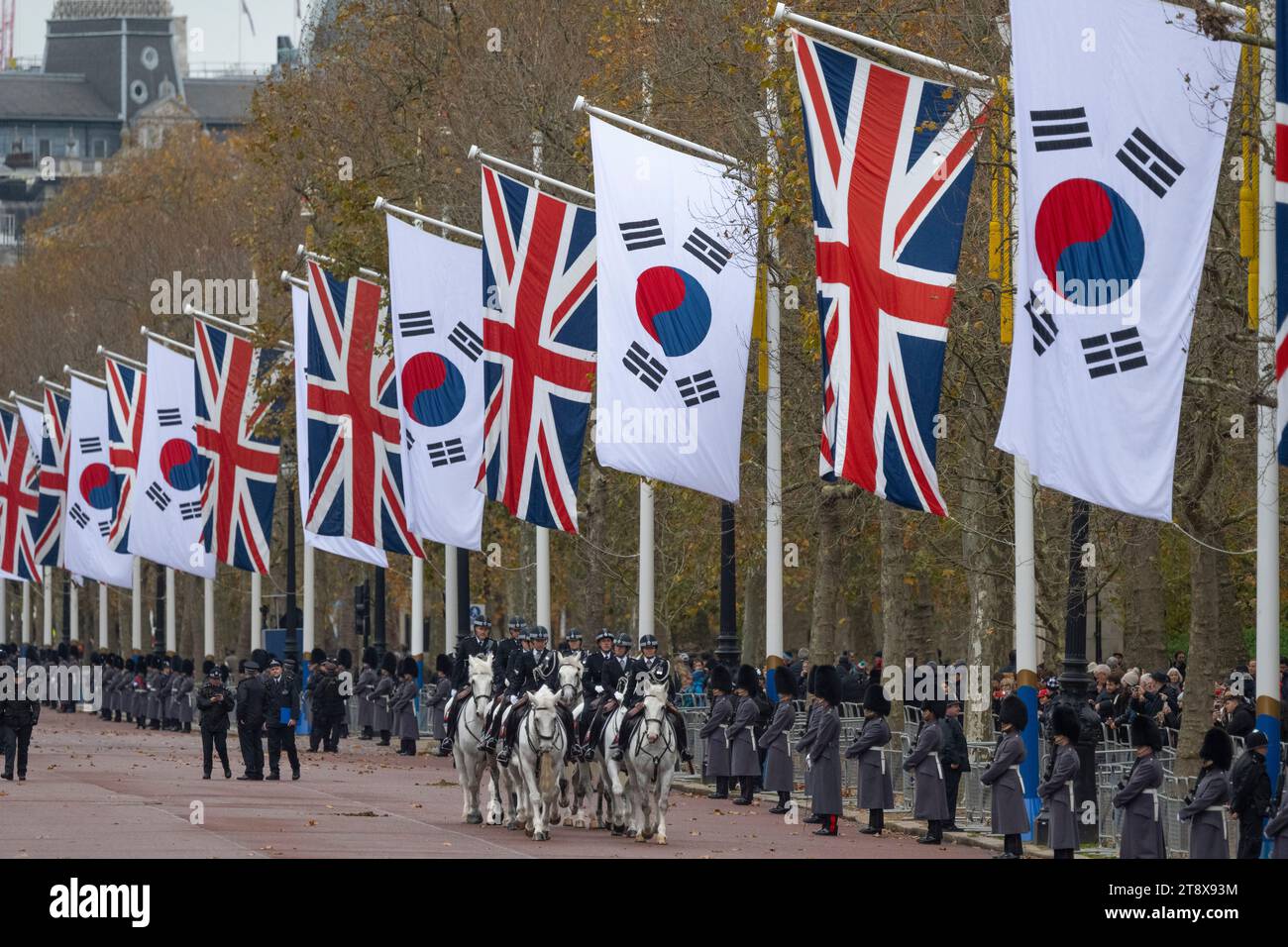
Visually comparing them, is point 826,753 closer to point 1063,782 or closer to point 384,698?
point 1063,782

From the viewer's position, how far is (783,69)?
29.3m

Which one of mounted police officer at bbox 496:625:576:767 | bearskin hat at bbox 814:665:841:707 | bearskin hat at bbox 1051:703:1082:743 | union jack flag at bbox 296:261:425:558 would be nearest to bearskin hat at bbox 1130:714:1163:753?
bearskin hat at bbox 1051:703:1082:743

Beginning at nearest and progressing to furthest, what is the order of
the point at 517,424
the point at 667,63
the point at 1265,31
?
the point at 1265,31 → the point at 517,424 → the point at 667,63

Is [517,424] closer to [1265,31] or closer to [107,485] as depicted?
[1265,31]

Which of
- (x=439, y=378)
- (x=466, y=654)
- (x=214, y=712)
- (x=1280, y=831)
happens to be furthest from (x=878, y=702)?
(x=439, y=378)

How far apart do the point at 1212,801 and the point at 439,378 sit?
19.2 meters

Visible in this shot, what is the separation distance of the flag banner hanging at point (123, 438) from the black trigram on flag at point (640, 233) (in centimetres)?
2366

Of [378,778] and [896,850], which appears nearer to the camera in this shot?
[896,850]

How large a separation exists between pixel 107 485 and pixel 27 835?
30214 millimetres

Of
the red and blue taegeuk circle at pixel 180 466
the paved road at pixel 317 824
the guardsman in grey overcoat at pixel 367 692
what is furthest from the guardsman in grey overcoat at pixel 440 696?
the red and blue taegeuk circle at pixel 180 466

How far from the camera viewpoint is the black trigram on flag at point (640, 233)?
2862 centimetres

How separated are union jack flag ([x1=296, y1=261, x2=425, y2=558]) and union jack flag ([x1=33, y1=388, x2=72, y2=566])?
19.5 metres

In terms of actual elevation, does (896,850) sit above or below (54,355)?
below

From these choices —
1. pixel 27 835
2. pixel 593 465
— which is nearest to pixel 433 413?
pixel 593 465
